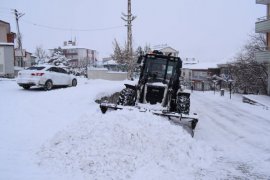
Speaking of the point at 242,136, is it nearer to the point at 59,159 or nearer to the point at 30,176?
the point at 59,159

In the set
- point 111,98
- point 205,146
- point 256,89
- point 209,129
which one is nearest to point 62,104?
point 111,98

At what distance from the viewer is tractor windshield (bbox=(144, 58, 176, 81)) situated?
1262 centimetres

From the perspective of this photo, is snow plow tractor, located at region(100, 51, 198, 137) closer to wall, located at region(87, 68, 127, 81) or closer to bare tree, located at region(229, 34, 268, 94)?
wall, located at region(87, 68, 127, 81)

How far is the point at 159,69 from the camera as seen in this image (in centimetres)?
1277

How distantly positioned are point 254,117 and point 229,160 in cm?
766

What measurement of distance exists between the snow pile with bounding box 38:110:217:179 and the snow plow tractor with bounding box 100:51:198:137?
176 centimetres

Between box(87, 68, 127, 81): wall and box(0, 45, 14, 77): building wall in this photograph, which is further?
box(0, 45, 14, 77): building wall

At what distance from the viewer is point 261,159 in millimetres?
8016

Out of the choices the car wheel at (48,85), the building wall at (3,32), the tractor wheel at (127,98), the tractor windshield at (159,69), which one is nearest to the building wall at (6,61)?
the building wall at (3,32)

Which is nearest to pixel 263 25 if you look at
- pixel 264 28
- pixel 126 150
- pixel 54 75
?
pixel 264 28

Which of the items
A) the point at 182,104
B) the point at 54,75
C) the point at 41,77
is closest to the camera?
the point at 182,104

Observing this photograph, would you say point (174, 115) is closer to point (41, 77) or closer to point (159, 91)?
point (159, 91)

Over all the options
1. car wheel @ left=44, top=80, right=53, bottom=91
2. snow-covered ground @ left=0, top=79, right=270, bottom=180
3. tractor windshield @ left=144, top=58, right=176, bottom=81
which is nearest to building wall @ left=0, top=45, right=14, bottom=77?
car wheel @ left=44, top=80, right=53, bottom=91

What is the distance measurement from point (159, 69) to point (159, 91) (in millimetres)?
1505
